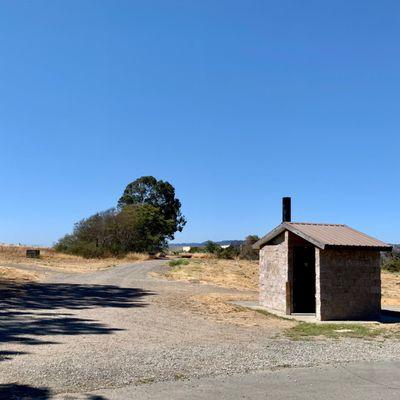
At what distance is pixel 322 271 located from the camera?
16453 millimetres

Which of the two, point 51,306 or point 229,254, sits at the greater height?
point 229,254

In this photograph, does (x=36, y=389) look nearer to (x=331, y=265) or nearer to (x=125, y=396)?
(x=125, y=396)

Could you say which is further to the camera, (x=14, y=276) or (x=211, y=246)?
(x=211, y=246)

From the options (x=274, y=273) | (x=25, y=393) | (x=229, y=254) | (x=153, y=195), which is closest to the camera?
(x=25, y=393)

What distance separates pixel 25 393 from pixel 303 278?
13.1m

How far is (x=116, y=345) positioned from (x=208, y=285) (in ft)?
65.2

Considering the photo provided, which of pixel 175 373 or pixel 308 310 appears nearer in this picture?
pixel 175 373

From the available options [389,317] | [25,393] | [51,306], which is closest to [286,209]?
[389,317]

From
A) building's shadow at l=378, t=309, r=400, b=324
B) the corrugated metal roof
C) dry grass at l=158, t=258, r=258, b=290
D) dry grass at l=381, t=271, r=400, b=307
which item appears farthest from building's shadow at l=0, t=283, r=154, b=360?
dry grass at l=381, t=271, r=400, b=307

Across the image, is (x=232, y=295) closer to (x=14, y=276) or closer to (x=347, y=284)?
(x=347, y=284)

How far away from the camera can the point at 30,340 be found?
35.3 feet

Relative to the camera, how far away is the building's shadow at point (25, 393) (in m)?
6.55

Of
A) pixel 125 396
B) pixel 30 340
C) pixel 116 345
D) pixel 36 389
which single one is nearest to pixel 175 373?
pixel 125 396

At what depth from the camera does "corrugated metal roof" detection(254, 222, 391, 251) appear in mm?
16689
